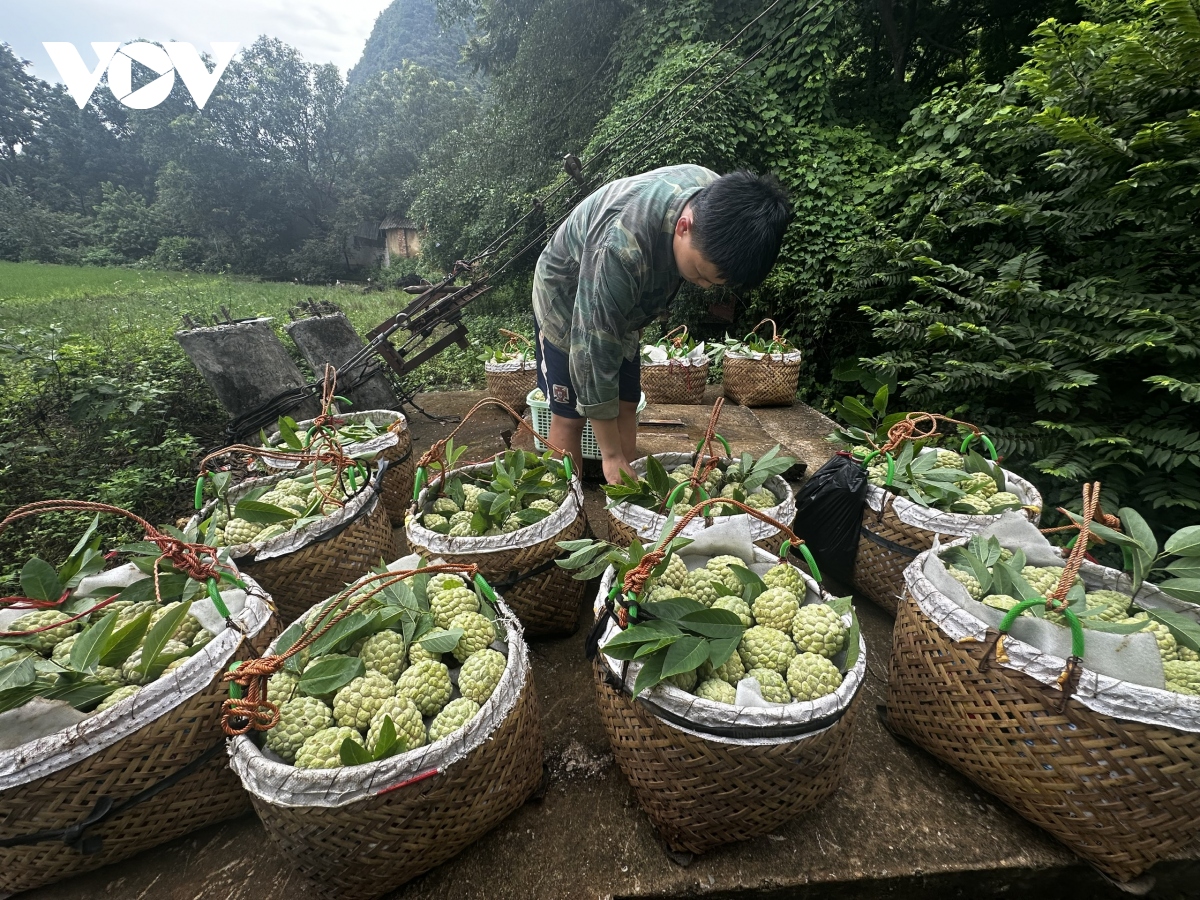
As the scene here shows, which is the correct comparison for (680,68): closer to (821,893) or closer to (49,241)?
(821,893)

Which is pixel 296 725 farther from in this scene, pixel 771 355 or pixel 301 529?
pixel 771 355

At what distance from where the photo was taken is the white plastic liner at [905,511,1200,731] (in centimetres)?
100

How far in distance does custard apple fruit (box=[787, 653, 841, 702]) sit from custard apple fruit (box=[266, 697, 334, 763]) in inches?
42.6

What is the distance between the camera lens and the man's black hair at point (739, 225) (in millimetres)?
1681

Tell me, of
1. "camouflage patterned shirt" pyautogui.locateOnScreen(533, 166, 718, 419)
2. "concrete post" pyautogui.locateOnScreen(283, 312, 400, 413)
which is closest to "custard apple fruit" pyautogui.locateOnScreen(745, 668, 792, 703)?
"camouflage patterned shirt" pyautogui.locateOnScreen(533, 166, 718, 419)

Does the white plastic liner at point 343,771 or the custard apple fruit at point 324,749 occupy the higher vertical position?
the white plastic liner at point 343,771

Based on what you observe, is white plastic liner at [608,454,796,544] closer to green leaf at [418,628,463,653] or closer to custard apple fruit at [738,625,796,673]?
custard apple fruit at [738,625,796,673]

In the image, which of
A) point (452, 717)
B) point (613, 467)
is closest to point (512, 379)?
point (613, 467)

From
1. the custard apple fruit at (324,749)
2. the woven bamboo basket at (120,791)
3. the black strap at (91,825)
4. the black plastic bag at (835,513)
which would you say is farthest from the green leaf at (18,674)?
the black plastic bag at (835,513)

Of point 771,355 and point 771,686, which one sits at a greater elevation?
point 771,686

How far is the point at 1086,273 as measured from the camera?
2.89 m

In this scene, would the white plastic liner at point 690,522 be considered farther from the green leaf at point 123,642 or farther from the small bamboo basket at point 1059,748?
the green leaf at point 123,642

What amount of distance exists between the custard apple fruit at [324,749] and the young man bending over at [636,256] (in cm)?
129

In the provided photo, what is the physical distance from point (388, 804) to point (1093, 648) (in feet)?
4.98
